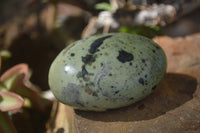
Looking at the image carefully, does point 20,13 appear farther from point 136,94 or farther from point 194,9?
point 136,94

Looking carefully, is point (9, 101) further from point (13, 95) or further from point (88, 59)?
point (88, 59)

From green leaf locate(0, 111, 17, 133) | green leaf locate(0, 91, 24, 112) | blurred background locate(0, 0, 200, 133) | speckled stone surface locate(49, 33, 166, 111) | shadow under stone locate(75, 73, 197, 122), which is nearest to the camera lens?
speckled stone surface locate(49, 33, 166, 111)

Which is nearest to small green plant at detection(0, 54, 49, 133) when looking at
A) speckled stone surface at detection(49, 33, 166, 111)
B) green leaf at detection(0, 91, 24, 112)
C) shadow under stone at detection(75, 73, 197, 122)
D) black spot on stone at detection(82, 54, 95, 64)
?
green leaf at detection(0, 91, 24, 112)

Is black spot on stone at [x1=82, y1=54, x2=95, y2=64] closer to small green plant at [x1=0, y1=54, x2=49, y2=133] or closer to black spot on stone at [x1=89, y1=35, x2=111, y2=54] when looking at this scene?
black spot on stone at [x1=89, y1=35, x2=111, y2=54]

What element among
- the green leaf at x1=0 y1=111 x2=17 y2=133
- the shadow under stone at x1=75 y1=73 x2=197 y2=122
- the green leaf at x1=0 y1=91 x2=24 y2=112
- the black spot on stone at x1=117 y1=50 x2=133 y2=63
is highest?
the black spot on stone at x1=117 y1=50 x2=133 y2=63

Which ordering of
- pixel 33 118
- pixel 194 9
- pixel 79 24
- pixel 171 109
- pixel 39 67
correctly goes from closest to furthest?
pixel 171 109
pixel 33 118
pixel 194 9
pixel 39 67
pixel 79 24

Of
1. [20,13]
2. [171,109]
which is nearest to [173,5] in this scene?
[171,109]

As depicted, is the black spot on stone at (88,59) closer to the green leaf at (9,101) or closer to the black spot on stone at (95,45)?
the black spot on stone at (95,45)
